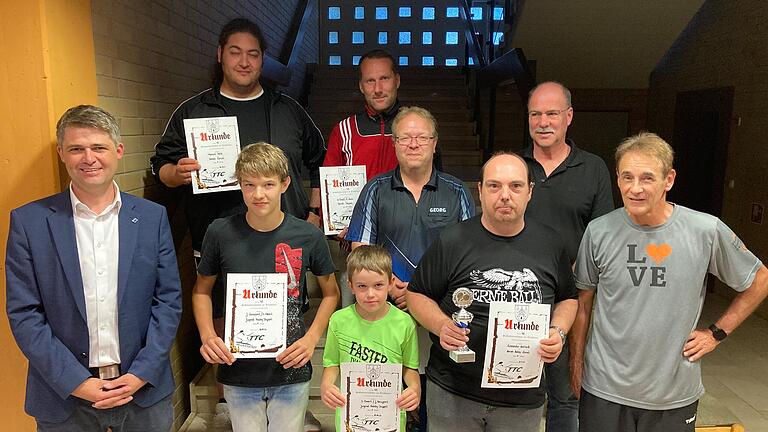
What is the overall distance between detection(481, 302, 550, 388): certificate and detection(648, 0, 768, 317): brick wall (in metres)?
4.63

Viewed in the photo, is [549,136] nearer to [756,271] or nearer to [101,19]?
[756,271]

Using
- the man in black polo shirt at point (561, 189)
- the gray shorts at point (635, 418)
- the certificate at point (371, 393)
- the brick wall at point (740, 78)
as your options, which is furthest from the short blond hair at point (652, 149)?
the brick wall at point (740, 78)

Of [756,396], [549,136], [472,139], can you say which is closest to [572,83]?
[472,139]

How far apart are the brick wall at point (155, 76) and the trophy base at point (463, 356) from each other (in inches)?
73.2

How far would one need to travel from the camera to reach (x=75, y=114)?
1785 millimetres

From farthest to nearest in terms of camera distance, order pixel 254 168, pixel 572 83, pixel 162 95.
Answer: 1. pixel 572 83
2. pixel 162 95
3. pixel 254 168

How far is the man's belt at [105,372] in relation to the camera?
186 cm

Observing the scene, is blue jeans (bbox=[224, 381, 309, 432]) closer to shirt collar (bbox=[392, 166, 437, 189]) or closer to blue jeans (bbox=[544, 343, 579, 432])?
shirt collar (bbox=[392, 166, 437, 189])

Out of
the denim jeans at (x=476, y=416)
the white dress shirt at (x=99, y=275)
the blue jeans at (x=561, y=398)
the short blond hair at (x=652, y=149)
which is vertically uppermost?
the short blond hair at (x=652, y=149)

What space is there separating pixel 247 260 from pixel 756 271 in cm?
Answer: 180

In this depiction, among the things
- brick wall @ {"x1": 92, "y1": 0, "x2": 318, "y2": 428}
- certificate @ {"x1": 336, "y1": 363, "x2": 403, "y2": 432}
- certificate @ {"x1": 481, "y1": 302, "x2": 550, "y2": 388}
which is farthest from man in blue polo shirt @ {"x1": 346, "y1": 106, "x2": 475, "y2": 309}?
brick wall @ {"x1": 92, "y1": 0, "x2": 318, "y2": 428}

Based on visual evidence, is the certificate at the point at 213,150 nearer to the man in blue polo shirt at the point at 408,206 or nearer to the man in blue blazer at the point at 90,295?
the man in blue blazer at the point at 90,295

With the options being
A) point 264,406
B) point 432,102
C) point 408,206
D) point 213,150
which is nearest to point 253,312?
point 264,406

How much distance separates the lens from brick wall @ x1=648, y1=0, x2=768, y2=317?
5.22 meters
